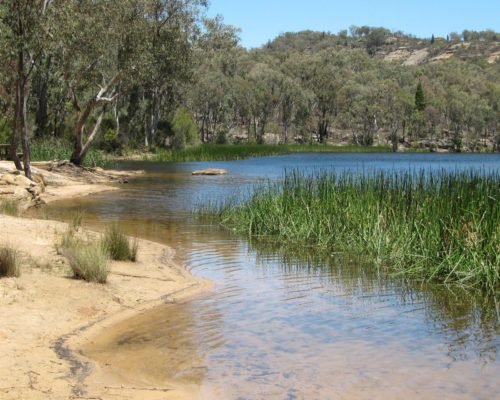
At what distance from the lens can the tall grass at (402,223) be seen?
34.0ft

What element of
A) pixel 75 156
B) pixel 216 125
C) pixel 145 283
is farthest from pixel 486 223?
pixel 216 125

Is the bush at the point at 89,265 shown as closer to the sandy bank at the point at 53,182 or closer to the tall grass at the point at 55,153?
the sandy bank at the point at 53,182

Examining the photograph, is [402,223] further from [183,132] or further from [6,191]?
[183,132]

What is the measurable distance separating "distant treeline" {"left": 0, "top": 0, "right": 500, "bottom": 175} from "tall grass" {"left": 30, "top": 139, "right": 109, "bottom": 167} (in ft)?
5.51

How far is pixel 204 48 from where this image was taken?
52969 mm

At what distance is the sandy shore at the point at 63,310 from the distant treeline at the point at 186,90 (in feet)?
48.7

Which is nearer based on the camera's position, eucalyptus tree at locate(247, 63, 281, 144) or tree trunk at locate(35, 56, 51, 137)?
tree trunk at locate(35, 56, 51, 137)

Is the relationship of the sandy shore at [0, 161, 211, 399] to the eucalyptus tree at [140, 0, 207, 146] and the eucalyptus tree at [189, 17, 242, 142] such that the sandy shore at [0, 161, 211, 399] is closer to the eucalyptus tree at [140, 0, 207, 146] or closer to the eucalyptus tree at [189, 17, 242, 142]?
the eucalyptus tree at [140, 0, 207, 146]

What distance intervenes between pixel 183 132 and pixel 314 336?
6040 cm

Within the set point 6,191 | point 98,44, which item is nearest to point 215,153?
point 98,44

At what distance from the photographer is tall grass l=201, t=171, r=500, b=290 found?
1038cm

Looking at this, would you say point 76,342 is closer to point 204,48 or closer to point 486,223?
point 486,223

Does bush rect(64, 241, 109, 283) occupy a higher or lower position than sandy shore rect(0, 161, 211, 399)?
higher

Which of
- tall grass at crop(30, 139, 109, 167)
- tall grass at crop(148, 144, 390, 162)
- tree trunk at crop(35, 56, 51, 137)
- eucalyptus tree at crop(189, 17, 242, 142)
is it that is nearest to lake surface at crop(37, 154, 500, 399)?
tall grass at crop(30, 139, 109, 167)
